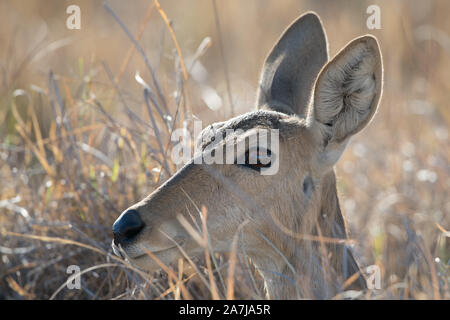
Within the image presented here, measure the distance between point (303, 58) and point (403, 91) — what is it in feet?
14.8

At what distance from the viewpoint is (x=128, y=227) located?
327 centimetres

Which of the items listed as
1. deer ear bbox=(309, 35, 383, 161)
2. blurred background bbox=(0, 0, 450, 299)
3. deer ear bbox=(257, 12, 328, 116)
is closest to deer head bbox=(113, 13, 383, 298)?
deer ear bbox=(309, 35, 383, 161)

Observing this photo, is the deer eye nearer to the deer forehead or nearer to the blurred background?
the deer forehead

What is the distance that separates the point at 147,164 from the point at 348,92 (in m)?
1.94

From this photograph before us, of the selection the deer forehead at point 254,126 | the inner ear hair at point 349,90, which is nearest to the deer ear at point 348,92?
the inner ear hair at point 349,90

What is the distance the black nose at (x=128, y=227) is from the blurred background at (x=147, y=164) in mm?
420

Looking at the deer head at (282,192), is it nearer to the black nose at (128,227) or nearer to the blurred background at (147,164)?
the black nose at (128,227)

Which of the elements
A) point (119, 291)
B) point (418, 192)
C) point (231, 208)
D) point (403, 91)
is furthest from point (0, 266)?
point (403, 91)

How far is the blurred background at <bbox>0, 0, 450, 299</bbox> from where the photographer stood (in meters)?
4.56

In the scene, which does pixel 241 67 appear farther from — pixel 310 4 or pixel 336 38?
pixel 310 4

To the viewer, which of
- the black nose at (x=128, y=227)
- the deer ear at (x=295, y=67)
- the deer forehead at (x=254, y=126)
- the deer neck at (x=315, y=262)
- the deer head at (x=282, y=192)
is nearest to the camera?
the black nose at (x=128, y=227)

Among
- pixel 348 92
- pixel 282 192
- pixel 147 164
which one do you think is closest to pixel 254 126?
pixel 282 192

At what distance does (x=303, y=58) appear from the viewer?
466 cm

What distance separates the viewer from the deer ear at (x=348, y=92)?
351cm
